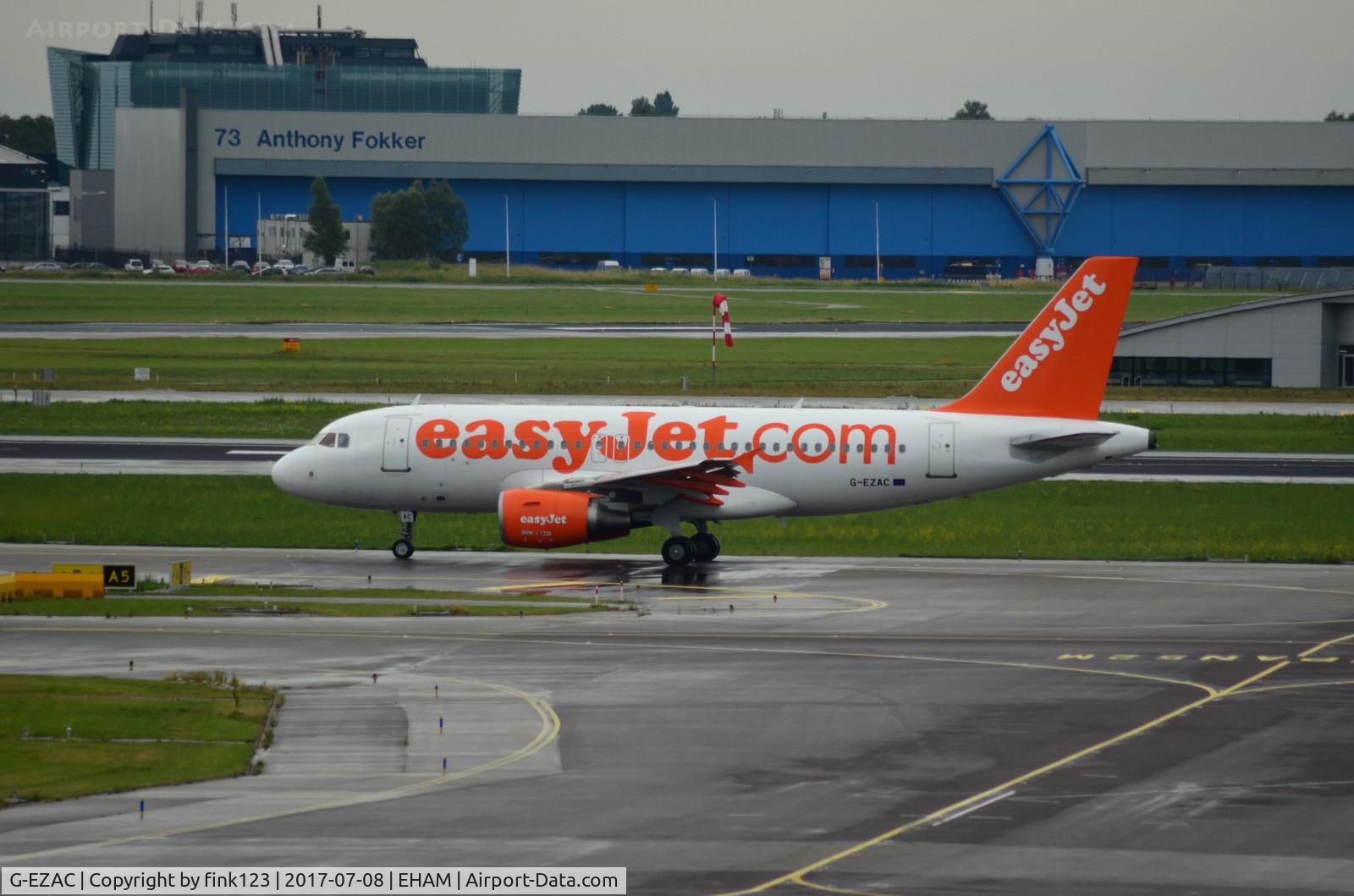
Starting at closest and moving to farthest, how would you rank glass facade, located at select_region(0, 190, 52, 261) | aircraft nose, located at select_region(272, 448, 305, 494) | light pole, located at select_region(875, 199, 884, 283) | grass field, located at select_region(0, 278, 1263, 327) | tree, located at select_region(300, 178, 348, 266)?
aircraft nose, located at select_region(272, 448, 305, 494) → grass field, located at select_region(0, 278, 1263, 327) → tree, located at select_region(300, 178, 348, 266) → light pole, located at select_region(875, 199, 884, 283) → glass facade, located at select_region(0, 190, 52, 261)

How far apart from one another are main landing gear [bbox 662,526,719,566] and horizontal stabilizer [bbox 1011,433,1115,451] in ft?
27.7

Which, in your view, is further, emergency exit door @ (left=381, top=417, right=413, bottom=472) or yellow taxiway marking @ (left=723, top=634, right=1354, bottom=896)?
emergency exit door @ (left=381, top=417, right=413, bottom=472)

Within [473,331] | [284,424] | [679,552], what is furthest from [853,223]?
[679,552]

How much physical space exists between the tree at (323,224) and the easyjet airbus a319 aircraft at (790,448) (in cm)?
13688

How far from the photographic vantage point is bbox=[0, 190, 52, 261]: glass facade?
643 ft

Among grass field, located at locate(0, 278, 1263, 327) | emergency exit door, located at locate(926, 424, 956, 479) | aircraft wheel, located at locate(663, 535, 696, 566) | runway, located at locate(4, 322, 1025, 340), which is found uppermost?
grass field, located at locate(0, 278, 1263, 327)

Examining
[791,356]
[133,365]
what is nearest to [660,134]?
[791,356]

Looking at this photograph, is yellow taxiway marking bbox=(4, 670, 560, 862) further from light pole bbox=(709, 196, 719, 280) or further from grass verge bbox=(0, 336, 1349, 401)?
light pole bbox=(709, 196, 719, 280)

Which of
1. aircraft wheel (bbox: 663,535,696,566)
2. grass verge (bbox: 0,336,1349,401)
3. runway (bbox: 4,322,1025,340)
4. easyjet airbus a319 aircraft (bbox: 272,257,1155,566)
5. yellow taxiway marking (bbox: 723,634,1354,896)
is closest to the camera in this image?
yellow taxiway marking (bbox: 723,634,1354,896)

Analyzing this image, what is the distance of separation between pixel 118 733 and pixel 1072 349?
90.5 ft

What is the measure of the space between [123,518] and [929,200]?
147113mm

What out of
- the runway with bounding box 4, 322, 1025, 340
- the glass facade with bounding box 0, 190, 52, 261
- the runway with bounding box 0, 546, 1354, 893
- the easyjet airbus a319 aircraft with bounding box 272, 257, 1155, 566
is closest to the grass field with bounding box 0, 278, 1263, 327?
the runway with bounding box 4, 322, 1025, 340

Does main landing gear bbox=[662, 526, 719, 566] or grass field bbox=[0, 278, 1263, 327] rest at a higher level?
grass field bbox=[0, 278, 1263, 327]

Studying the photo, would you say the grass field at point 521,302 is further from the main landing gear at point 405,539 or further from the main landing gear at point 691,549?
the main landing gear at point 691,549
